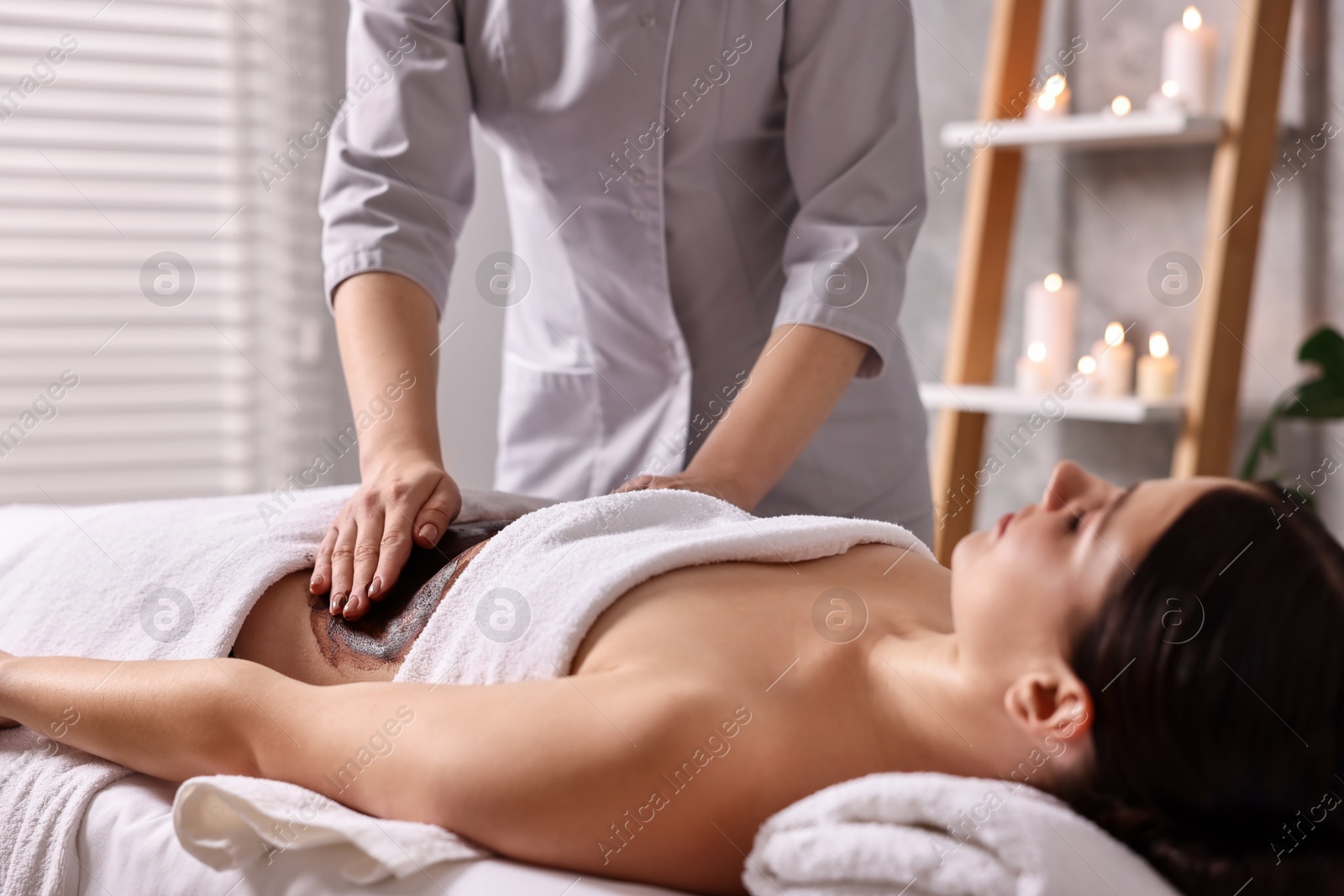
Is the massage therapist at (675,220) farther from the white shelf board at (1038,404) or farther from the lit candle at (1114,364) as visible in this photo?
the lit candle at (1114,364)

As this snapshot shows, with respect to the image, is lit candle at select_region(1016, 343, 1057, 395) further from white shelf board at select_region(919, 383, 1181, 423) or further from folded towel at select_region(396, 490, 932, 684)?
folded towel at select_region(396, 490, 932, 684)

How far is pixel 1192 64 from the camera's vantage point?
7.48 ft

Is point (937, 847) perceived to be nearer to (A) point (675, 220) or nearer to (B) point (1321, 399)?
(A) point (675, 220)

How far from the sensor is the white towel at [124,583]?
986 mm

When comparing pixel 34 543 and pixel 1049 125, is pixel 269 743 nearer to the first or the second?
pixel 34 543

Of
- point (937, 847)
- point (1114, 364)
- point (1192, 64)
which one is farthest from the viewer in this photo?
point (1114, 364)

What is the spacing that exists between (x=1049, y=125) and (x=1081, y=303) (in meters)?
0.43

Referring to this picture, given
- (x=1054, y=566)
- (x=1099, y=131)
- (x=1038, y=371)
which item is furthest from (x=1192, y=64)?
Answer: (x=1054, y=566)

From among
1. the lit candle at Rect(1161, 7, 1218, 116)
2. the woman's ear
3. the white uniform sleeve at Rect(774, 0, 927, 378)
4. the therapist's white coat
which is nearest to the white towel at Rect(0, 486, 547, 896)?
the therapist's white coat

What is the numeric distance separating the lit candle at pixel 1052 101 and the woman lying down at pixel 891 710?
1762 millimetres

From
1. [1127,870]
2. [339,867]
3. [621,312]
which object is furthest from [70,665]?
[1127,870]

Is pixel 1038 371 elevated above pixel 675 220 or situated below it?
below

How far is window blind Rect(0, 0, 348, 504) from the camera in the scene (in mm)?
2484

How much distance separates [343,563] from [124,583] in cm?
27
